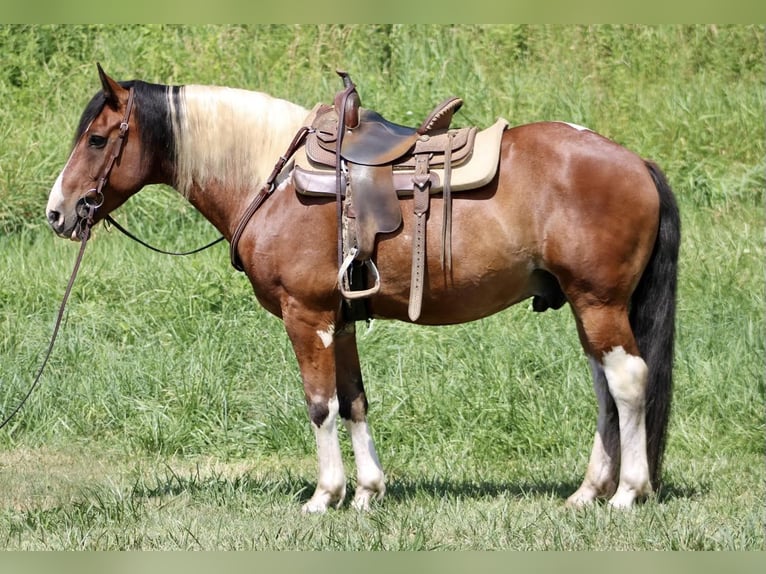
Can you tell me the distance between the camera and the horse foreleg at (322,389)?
5.54m

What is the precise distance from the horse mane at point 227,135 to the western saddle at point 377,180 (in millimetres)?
237

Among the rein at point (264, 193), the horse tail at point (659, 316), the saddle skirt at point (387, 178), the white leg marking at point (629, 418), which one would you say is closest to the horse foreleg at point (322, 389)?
the saddle skirt at point (387, 178)

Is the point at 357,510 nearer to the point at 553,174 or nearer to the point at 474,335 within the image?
the point at 553,174

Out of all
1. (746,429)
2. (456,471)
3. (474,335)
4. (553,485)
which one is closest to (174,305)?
(474,335)

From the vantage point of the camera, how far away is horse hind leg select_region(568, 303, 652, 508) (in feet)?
17.8

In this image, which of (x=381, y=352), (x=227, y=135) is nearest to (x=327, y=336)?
(x=227, y=135)

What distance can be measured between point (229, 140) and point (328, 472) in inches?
69.7

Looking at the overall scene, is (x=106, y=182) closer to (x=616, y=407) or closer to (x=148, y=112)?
(x=148, y=112)

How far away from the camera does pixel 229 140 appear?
5.65 metres

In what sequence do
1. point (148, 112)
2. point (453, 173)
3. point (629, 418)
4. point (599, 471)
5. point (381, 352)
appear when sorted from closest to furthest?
point (453, 173), point (629, 418), point (148, 112), point (599, 471), point (381, 352)

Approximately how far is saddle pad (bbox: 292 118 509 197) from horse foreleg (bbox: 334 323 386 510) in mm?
789

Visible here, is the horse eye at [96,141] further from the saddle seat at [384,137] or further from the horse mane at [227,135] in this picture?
the saddle seat at [384,137]

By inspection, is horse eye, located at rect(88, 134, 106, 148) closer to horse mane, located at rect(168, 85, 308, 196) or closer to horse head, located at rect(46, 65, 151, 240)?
horse head, located at rect(46, 65, 151, 240)

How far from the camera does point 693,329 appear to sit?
8234 millimetres
